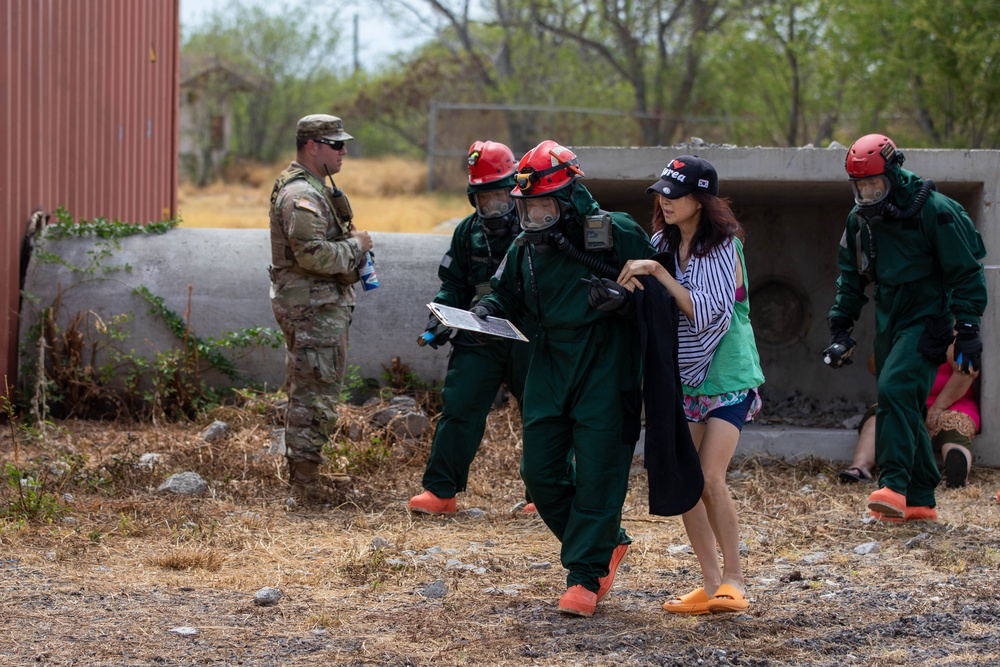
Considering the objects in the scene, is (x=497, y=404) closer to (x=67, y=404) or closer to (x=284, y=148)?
(x=67, y=404)

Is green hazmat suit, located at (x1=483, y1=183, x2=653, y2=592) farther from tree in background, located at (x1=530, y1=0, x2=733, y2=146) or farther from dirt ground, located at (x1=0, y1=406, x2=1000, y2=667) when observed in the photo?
tree in background, located at (x1=530, y1=0, x2=733, y2=146)

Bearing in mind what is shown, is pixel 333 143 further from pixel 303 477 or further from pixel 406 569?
pixel 406 569

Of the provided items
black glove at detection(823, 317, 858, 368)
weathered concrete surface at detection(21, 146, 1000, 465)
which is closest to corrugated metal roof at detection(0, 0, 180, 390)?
weathered concrete surface at detection(21, 146, 1000, 465)

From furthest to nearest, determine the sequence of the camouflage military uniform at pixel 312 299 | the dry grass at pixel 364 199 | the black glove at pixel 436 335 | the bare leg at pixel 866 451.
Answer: the dry grass at pixel 364 199
the bare leg at pixel 866 451
the camouflage military uniform at pixel 312 299
the black glove at pixel 436 335

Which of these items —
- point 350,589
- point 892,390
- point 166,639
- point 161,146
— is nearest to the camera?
point 166,639

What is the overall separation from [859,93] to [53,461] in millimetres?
13769

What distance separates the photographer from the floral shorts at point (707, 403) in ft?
14.2

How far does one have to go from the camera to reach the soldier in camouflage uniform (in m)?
6.16

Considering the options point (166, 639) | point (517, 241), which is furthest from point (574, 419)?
point (166, 639)

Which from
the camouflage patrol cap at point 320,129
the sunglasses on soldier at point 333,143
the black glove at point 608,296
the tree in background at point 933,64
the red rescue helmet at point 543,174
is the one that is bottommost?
the black glove at point 608,296

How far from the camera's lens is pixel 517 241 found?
4504 millimetres

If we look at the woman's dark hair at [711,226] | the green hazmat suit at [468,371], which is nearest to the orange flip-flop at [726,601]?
the woman's dark hair at [711,226]

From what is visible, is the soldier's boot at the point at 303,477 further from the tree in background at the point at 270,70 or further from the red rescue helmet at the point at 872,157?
the tree in background at the point at 270,70

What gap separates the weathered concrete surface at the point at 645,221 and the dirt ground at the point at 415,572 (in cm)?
126
